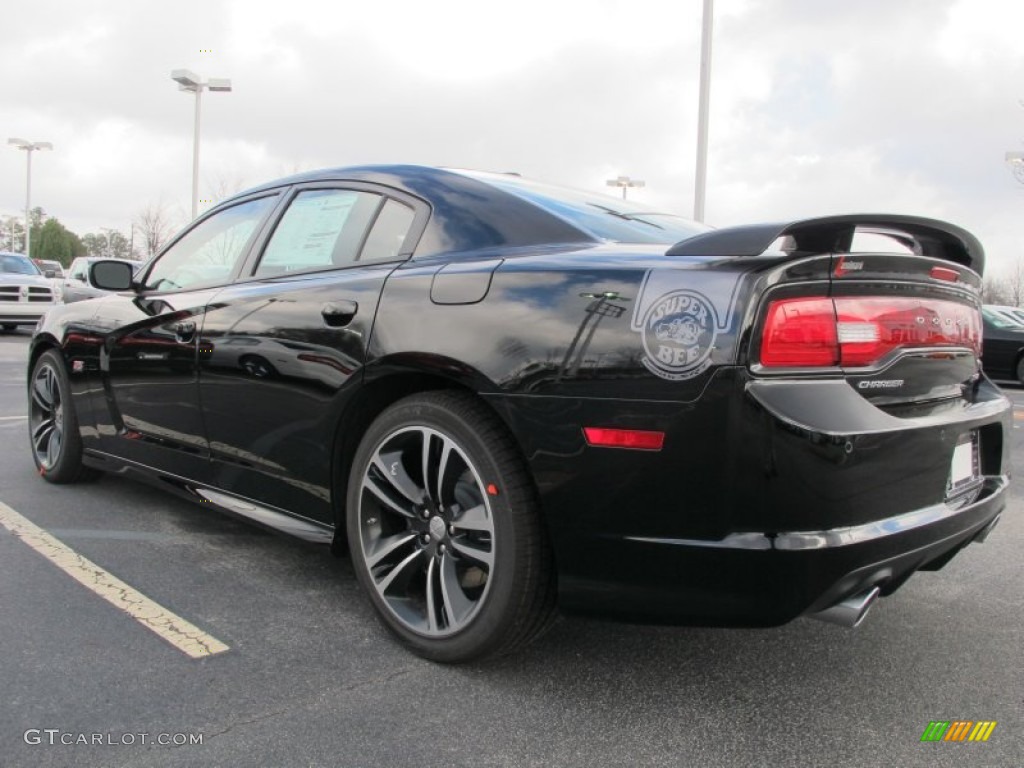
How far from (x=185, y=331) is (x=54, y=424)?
169 cm

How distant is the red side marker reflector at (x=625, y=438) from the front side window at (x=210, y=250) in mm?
1932

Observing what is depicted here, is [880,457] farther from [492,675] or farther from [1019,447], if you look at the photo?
[1019,447]

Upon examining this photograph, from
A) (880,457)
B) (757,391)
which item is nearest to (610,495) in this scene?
(757,391)

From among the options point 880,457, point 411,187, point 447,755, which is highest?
point 411,187

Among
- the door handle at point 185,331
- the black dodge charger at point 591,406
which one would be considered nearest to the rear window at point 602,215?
the black dodge charger at point 591,406

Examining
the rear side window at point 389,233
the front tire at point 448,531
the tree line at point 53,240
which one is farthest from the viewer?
the tree line at point 53,240

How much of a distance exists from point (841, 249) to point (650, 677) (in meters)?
1.28

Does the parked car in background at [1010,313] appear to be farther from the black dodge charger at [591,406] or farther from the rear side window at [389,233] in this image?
the rear side window at [389,233]

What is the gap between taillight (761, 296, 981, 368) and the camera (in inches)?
76.8

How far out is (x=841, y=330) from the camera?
6.63ft

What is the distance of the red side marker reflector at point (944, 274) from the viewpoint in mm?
2305

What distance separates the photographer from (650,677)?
2439 millimetres

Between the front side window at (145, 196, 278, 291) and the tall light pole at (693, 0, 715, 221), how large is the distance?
1110 cm

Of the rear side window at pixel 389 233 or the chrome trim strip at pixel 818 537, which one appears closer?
the chrome trim strip at pixel 818 537
